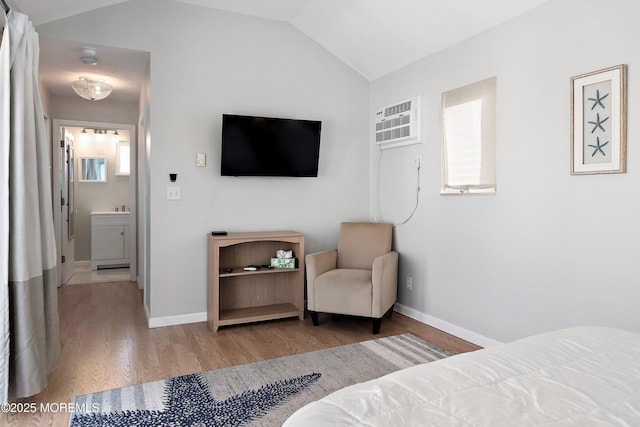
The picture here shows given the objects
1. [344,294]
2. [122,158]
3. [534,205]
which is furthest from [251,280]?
[122,158]

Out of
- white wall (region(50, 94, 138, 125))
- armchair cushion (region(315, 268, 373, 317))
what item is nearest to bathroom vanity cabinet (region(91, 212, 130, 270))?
white wall (region(50, 94, 138, 125))

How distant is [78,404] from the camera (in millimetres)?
2172

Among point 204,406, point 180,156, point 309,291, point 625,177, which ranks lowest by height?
point 204,406

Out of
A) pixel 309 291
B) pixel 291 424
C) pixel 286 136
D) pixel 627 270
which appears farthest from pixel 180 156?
pixel 627 270

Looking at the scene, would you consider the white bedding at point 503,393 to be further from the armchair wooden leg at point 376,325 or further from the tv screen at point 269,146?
the tv screen at point 269,146

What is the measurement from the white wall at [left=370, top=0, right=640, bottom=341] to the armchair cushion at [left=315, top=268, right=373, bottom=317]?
2.09 ft

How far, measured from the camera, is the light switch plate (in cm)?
351

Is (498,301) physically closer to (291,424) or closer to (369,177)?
(369,177)

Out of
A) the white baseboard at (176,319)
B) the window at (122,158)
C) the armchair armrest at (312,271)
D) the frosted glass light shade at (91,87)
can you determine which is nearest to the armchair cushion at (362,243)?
the armchair armrest at (312,271)

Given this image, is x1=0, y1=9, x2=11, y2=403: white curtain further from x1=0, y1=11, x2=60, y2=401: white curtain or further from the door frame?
the door frame

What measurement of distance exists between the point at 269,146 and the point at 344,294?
1.48 meters

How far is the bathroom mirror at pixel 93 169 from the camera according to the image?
6.62 metres

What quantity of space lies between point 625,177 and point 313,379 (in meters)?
2.07

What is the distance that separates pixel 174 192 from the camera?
11.6 feet
